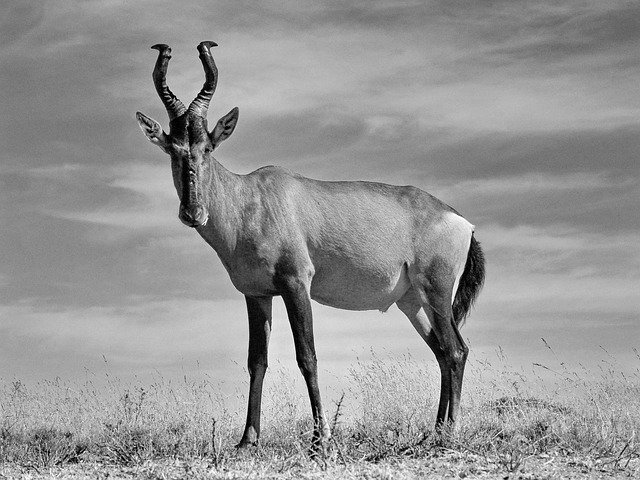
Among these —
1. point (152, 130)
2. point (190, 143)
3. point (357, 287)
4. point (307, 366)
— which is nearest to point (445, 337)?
point (357, 287)

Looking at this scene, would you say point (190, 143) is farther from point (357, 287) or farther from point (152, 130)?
point (357, 287)

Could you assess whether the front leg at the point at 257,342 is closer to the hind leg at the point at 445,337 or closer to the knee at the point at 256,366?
the knee at the point at 256,366

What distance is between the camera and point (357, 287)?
11805mm

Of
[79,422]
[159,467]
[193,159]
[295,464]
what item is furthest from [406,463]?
[79,422]

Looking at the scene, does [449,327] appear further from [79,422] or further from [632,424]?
[79,422]

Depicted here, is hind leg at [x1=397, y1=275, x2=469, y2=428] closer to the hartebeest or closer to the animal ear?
the hartebeest

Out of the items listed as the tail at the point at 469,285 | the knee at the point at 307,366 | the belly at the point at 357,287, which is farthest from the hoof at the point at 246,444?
the tail at the point at 469,285

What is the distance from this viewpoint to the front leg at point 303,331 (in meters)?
10.6

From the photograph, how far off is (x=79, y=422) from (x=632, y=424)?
8.53 meters

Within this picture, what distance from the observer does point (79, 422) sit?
14375 mm

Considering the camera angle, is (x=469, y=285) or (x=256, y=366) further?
(x=469, y=285)

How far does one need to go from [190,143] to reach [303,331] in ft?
8.61

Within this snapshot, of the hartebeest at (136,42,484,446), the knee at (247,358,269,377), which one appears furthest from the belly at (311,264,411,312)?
the knee at (247,358,269,377)

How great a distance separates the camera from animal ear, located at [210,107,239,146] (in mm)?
10898
